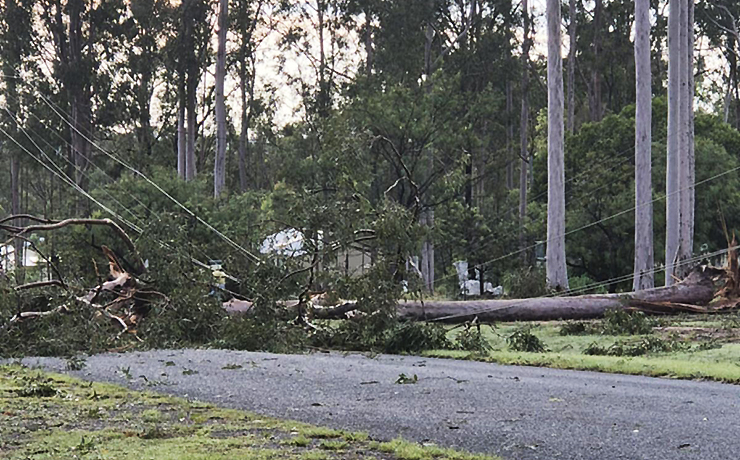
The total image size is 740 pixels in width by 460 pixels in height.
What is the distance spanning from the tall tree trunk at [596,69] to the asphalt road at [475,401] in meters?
34.4

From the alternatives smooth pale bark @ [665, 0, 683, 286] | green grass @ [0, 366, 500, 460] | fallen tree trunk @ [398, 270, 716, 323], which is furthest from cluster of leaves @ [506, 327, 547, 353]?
smooth pale bark @ [665, 0, 683, 286]

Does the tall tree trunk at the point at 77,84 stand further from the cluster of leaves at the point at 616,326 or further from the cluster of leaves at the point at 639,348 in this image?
the cluster of leaves at the point at 639,348

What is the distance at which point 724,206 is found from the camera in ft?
103

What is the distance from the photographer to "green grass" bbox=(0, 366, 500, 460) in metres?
5.95

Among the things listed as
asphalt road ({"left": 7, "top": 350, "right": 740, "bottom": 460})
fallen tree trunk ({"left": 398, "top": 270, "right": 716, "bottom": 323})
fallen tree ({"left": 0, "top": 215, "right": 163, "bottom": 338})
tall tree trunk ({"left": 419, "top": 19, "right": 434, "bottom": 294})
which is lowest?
asphalt road ({"left": 7, "top": 350, "right": 740, "bottom": 460})

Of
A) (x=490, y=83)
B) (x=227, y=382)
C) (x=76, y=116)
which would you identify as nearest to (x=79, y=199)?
(x=76, y=116)

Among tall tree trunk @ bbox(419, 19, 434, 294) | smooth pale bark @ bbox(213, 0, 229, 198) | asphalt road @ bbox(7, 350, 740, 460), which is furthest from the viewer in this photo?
smooth pale bark @ bbox(213, 0, 229, 198)

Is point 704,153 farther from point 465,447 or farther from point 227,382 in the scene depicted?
point 465,447

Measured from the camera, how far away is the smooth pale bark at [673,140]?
83.5 ft

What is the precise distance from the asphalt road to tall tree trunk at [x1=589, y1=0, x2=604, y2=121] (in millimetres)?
34358

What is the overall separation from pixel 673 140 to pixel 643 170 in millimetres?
1312

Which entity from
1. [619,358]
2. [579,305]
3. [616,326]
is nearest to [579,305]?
[579,305]

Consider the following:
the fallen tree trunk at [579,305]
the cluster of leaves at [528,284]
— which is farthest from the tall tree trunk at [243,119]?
the fallen tree trunk at [579,305]

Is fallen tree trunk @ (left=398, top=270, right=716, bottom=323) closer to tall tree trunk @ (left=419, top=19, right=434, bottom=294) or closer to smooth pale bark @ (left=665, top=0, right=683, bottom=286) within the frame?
smooth pale bark @ (left=665, top=0, right=683, bottom=286)
